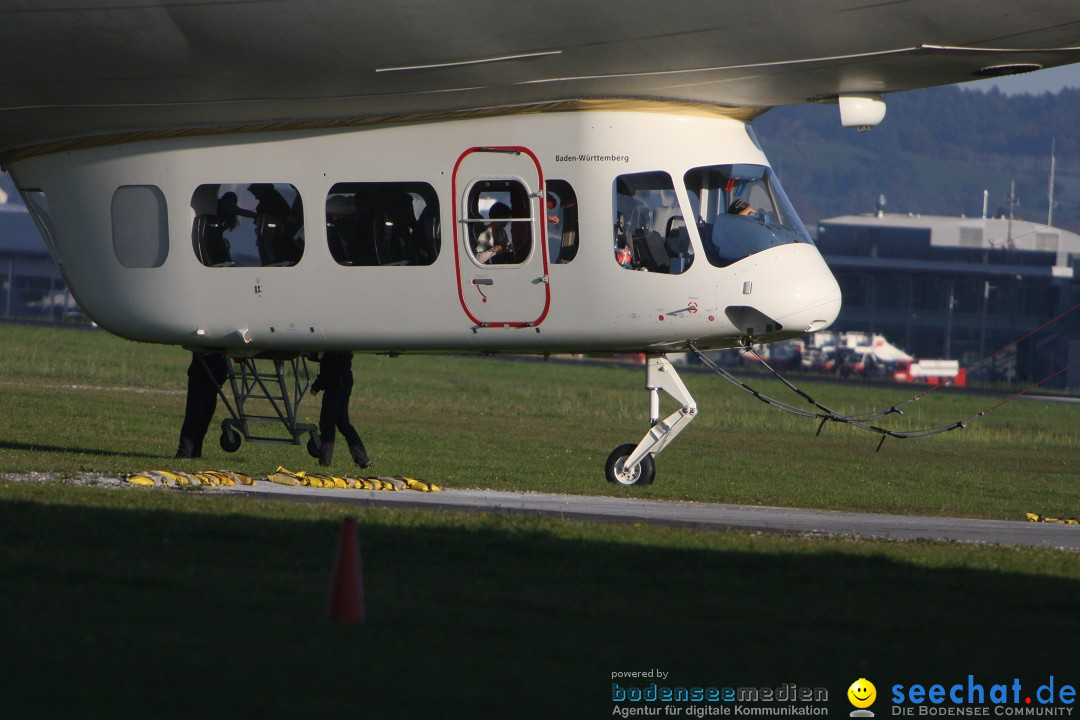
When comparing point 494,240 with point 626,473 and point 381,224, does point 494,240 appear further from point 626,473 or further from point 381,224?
point 626,473

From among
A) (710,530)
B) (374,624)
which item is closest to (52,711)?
(374,624)

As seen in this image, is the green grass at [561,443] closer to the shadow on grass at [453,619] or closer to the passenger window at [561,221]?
the passenger window at [561,221]

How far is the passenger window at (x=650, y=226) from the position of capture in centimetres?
1598

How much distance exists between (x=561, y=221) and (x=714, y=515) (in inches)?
149

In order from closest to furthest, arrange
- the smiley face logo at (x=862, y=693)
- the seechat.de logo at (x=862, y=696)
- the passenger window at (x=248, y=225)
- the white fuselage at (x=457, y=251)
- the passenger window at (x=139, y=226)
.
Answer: the seechat.de logo at (x=862, y=696), the smiley face logo at (x=862, y=693), the white fuselage at (x=457, y=251), the passenger window at (x=248, y=225), the passenger window at (x=139, y=226)

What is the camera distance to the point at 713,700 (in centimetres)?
680

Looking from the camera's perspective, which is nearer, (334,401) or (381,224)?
(381,224)

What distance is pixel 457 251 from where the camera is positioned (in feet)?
53.2

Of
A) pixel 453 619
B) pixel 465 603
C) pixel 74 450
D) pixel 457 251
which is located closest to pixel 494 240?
pixel 457 251

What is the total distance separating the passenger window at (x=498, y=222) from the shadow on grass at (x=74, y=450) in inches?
278

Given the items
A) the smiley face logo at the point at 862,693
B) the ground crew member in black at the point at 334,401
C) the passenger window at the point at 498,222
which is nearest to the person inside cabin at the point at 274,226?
the passenger window at the point at 498,222

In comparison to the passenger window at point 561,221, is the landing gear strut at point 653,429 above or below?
below

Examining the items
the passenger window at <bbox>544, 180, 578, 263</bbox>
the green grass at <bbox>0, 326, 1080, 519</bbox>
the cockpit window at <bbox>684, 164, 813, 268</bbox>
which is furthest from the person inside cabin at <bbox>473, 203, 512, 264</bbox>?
the green grass at <bbox>0, 326, 1080, 519</bbox>

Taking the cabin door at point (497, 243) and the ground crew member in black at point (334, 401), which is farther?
the ground crew member in black at point (334, 401)
